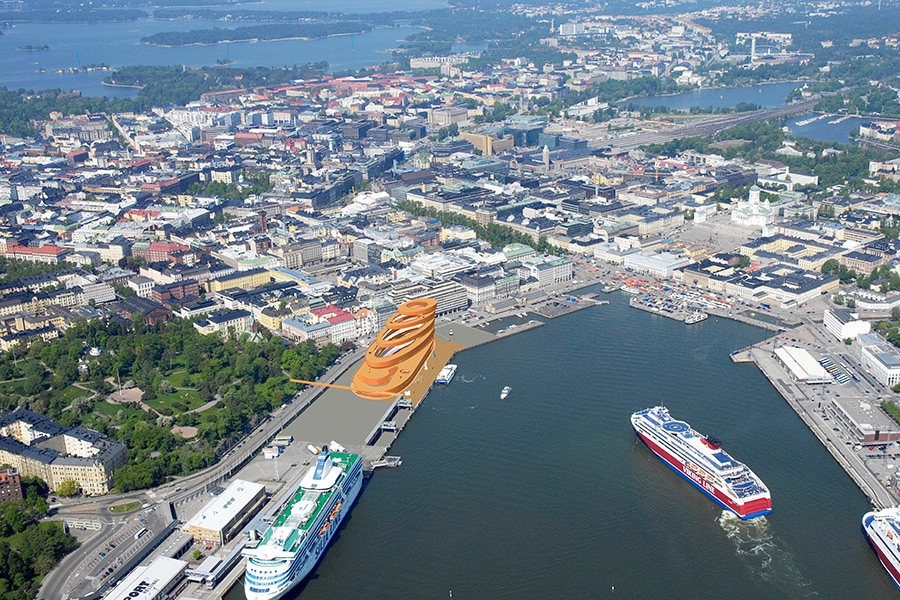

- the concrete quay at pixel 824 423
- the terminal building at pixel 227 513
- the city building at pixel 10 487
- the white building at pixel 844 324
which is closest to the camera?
the terminal building at pixel 227 513

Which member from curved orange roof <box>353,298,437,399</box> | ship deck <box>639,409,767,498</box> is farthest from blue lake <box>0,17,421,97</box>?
curved orange roof <box>353,298,437,399</box>

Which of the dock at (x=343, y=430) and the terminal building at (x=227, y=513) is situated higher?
the terminal building at (x=227, y=513)

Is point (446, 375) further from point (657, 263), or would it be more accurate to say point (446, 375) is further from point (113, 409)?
point (657, 263)

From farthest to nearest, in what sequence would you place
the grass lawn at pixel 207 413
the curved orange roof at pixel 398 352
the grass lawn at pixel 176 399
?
the grass lawn at pixel 176 399, the grass lawn at pixel 207 413, the curved orange roof at pixel 398 352

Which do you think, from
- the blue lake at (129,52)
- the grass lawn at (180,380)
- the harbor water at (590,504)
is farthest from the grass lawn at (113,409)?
the blue lake at (129,52)

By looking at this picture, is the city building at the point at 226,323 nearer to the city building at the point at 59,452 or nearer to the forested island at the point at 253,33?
the city building at the point at 59,452

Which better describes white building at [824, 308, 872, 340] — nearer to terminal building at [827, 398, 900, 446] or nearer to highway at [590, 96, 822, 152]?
terminal building at [827, 398, 900, 446]

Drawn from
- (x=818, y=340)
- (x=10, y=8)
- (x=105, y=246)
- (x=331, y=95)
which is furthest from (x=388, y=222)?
(x=10, y=8)

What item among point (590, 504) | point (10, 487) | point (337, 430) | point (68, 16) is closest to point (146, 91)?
Answer: point (68, 16)
